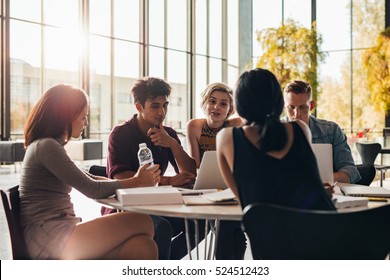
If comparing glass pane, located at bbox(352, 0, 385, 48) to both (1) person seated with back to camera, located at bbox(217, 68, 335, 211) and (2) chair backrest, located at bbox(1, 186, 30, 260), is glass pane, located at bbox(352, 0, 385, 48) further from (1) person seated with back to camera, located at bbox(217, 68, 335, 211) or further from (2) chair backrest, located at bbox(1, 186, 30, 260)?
(2) chair backrest, located at bbox(1, 186, 30, 260)

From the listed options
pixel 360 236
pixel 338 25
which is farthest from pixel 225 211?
pixel 338 25

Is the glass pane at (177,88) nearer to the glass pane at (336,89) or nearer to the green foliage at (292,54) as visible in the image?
the green foliage at (292,54)

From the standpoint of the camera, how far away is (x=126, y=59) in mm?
13555

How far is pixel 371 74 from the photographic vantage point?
13.3 metres

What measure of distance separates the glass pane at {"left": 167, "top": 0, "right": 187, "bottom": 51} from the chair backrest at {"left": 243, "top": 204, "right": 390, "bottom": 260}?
45.0ft

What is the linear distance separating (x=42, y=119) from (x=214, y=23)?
15.1m

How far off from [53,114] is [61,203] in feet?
1.25

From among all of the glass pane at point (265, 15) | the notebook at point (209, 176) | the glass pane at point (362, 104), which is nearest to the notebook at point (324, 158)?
the notebook at point (209, 176)

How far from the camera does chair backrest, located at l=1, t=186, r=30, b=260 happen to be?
2047 mm

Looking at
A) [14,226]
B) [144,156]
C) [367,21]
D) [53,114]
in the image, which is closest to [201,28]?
[367,21]

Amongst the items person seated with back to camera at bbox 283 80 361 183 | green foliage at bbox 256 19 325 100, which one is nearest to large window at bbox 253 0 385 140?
green foliage at bbox 256 19 325 100

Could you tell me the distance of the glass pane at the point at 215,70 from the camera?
16.5 m

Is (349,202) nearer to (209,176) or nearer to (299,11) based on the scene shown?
(209,176)

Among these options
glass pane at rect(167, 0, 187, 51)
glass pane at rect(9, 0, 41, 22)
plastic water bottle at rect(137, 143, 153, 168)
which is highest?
glass pane at rect(167, 0, 187, 51)
